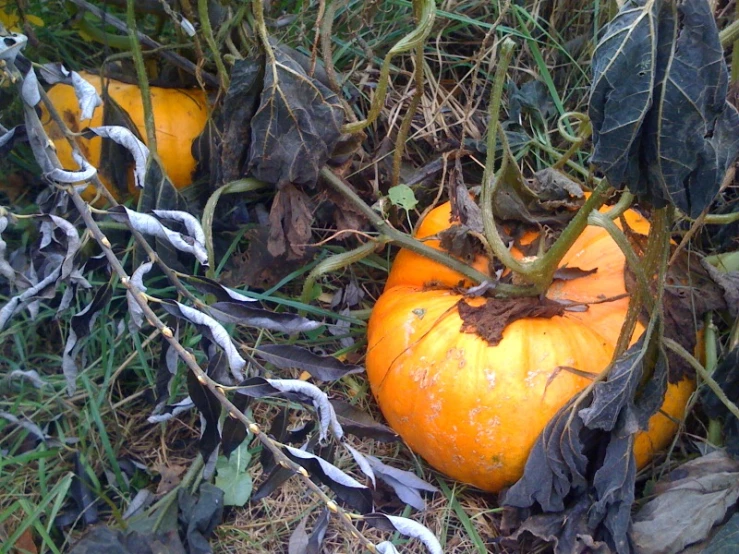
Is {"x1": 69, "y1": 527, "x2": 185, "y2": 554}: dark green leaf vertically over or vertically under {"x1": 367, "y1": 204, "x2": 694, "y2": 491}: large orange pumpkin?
under

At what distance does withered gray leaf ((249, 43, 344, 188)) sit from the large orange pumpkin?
0.37 m

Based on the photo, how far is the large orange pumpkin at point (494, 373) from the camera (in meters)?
1.44

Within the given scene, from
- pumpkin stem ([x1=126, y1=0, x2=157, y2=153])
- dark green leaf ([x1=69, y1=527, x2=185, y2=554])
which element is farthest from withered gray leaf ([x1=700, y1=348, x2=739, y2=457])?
pumpkin stem ([x1=126, y1=0, x2=157, y2=153])

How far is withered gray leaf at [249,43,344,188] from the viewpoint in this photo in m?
1.59

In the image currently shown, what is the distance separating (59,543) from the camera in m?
1.49

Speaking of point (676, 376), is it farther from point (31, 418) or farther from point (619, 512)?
point (31, 418)

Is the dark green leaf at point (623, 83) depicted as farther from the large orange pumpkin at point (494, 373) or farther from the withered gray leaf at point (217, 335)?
the withered gray leaf at point (217, 335)

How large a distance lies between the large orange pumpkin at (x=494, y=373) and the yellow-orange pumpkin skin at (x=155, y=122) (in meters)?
0.68

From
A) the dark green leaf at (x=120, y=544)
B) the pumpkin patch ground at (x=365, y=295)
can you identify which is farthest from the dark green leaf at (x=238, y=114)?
the dark green leaf at (x=120, y=544)

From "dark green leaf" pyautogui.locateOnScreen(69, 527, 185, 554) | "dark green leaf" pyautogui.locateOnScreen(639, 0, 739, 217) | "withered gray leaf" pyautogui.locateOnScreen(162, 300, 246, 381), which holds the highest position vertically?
"dark green leaf" pyautogui.locateOnScreen(639, 0, 739, 217)

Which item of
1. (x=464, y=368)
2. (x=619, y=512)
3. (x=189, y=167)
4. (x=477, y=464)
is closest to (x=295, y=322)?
(x=464, y=368)

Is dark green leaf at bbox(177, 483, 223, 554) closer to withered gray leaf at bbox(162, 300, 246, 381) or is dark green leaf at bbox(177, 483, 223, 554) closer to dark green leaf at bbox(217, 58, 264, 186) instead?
withered gray leaf at bbox(162, 300, 246, 381)

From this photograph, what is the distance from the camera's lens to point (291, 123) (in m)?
1.61

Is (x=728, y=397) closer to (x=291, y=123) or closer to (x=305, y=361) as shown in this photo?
(x=305, y=361)
